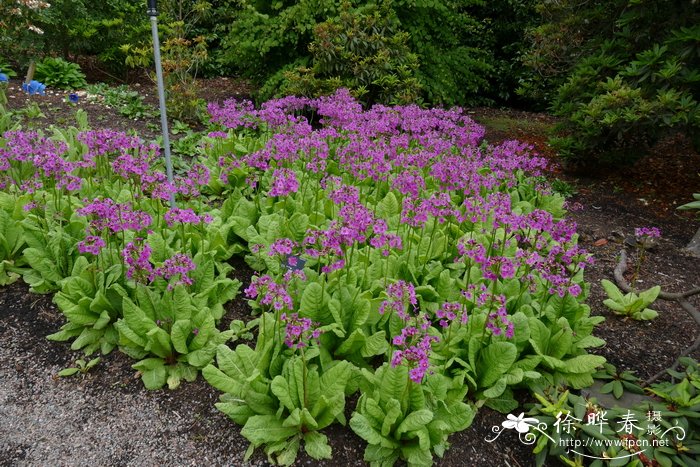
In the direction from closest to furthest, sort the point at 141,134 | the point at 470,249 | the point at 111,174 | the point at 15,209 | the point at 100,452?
the point at 100,452 < the point at 470,249 < the point at 15,209 < the point at 111,174 < the point at 141,134

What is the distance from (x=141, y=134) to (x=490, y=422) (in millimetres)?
5580

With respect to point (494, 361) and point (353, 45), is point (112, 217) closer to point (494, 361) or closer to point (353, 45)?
point (494, 361)

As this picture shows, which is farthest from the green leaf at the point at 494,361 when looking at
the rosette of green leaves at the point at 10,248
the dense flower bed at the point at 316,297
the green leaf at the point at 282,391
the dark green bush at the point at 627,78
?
the dark green bush at the point at 627,78

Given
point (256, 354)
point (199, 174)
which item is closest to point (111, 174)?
point (199, 174)

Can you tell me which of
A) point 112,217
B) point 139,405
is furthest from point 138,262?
point 139,405

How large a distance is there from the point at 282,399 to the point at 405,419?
1.92 feet

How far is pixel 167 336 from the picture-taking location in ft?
9.50

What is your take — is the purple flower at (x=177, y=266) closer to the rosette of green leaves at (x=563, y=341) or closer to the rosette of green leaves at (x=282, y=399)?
the rosette of green leaves at (x=282, y=399)

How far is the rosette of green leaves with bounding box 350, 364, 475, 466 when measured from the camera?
96.0 inches

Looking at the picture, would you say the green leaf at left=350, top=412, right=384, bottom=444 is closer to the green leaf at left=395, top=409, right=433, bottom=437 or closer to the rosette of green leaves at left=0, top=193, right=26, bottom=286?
the green leaf at left=395, top=409, right=433, bottom=437

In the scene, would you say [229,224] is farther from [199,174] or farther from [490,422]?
[490,422]

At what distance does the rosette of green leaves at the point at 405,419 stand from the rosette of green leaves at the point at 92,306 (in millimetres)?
1566

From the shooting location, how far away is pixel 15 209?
3.85 metres

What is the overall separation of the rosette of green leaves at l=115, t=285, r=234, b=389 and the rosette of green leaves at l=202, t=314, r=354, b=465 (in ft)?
0.99
